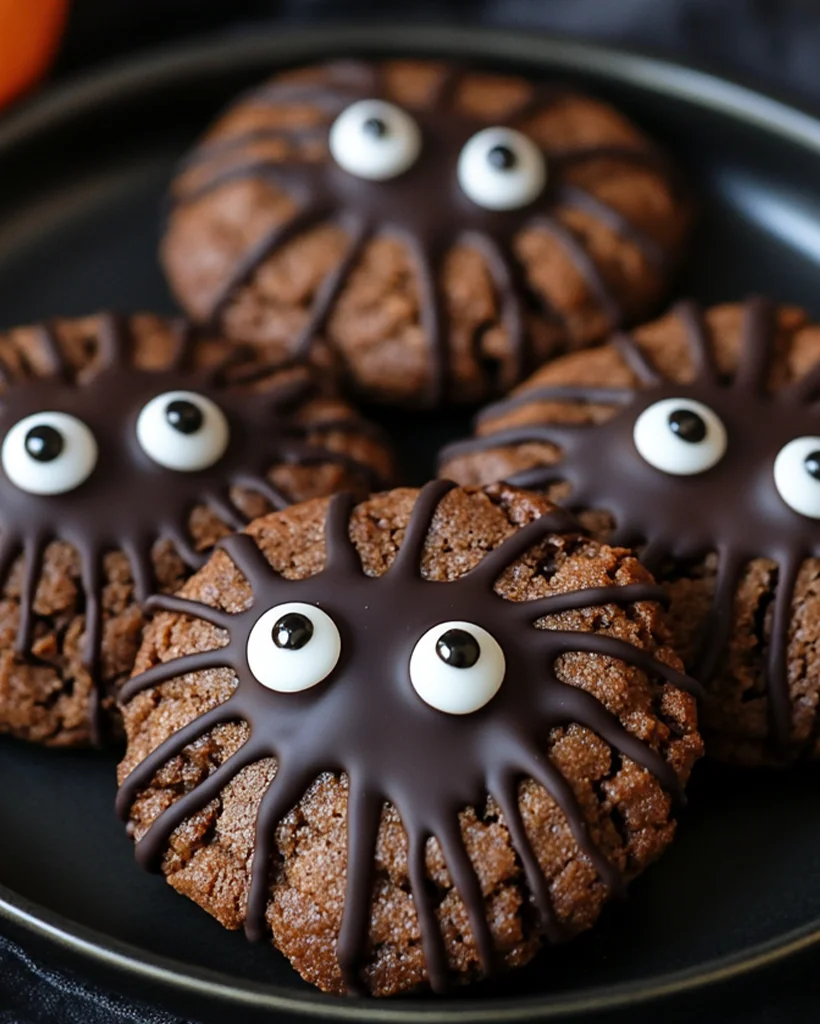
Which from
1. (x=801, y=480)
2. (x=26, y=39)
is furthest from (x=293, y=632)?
(x=26, y=39)

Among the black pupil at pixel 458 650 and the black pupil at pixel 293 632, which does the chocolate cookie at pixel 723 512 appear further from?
the black pupil at pixel 293 632

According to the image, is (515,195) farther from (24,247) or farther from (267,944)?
(267,944)

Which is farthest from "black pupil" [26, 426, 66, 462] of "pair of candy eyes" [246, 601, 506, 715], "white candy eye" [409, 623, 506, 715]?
"white candy eye" [409, 623, 506, 715]

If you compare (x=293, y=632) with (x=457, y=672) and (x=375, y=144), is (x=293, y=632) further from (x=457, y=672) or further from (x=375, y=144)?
(x=375, y=144)

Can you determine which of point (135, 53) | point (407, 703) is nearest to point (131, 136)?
point (135, 53)

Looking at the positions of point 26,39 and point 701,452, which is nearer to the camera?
point 701,452

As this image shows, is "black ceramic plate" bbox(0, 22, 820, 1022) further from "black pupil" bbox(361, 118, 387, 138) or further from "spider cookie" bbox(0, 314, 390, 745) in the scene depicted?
"black pupil" bbox(361, 118, 387, 138)

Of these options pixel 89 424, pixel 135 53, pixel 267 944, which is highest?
pixel 135 53
